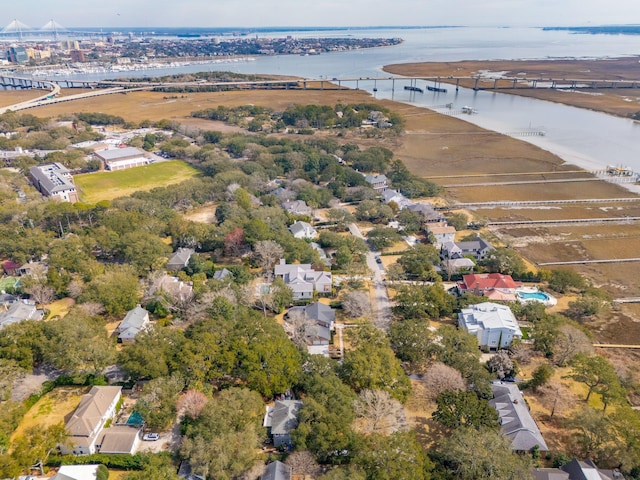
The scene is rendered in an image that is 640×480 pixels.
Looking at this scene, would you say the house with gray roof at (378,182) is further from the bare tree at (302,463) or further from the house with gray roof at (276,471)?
the house with gray roof at (276,471)

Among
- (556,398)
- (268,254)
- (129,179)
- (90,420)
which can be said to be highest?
(268,254)

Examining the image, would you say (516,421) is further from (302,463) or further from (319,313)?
(319,313)

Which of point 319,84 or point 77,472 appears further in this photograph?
point 319,84

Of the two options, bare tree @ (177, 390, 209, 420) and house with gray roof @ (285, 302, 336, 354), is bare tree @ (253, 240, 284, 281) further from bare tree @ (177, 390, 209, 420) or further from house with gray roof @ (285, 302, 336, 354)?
bare tree @ (177, 390, 209, 420)

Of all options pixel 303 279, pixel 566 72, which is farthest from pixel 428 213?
pixel 566 72

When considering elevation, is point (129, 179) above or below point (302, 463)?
below

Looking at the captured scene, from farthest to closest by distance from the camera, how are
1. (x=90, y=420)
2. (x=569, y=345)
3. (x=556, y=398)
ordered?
(x=569, y=345)
(x=556, y=398)
(x=90, y=420)
